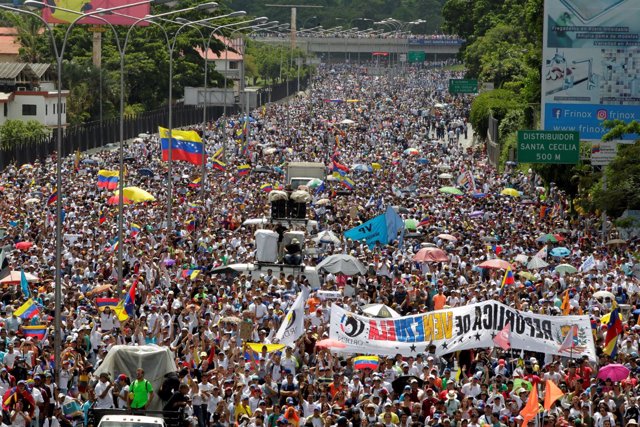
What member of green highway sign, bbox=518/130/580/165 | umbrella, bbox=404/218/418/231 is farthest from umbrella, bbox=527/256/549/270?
green highway sign, bbox=518/130/580/165

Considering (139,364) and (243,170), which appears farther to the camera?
(243,170)

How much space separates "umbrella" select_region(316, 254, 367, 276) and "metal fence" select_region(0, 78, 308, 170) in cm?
2663

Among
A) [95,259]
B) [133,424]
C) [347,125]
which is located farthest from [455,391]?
[347,125]

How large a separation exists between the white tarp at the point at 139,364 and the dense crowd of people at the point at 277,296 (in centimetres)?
10

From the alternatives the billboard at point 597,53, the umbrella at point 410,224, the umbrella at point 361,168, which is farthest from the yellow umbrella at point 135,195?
the umbrella at point 361,168

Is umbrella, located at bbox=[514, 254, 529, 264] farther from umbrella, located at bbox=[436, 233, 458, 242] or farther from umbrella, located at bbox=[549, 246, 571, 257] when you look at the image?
umbrella, located at bbox=[436, 233, 458, 242]

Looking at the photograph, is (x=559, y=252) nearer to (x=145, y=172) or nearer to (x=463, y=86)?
(x=145, y=172)

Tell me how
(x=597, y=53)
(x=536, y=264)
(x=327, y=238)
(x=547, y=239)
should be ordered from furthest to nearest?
(x=597, y=53)
(x=547, y=239)
(x=327, y=238)
(x=536, y=264)

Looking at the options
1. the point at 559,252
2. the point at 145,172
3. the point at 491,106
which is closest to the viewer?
the point at 559,252

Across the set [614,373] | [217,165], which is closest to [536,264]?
[614,373]

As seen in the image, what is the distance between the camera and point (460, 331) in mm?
21953

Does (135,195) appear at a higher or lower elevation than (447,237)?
higher

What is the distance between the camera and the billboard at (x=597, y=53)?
→ 43.8 m

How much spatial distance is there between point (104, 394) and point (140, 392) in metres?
0.41
